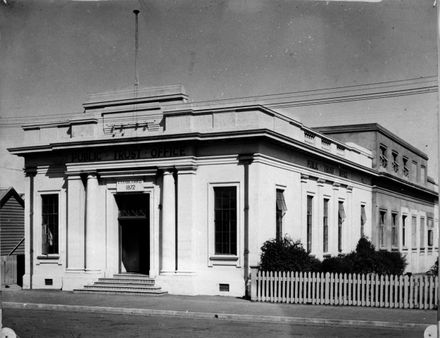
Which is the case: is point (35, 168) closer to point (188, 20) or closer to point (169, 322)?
point (169, 322)

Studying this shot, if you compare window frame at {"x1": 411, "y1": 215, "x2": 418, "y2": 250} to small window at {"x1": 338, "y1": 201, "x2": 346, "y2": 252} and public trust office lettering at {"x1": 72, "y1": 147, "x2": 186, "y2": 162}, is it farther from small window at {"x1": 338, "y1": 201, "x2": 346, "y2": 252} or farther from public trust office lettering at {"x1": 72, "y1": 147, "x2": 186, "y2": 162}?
public trust office lettering at {"x1": 72, "y1": 147, "x2": 186, "y2": 162}

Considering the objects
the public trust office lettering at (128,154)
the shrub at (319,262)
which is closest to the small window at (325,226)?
the shrub at (319,262)

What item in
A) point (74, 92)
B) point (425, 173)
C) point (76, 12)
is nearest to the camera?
point (76, 12)

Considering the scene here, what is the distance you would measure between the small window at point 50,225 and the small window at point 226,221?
6619 millimetres

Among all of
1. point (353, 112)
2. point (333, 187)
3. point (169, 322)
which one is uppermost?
point (353, 112)

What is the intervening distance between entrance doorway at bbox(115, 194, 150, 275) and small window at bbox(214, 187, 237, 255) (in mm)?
2897

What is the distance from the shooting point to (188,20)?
12.4 meters

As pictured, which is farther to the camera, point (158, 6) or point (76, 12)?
point (76, 12)

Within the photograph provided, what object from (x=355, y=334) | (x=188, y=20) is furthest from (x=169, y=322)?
(x=188, y=20)

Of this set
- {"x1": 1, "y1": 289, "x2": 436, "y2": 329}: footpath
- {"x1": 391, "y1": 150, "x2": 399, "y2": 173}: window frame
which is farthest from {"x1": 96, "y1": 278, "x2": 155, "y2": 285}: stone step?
{"x1": 391, "y1": 150, "x2": 399, "y2": 173}: window frame

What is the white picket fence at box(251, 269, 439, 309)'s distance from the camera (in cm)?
1623

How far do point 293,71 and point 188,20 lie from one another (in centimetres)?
427

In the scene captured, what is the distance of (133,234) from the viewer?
2200 cm

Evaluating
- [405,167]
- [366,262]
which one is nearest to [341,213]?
[366,262]
